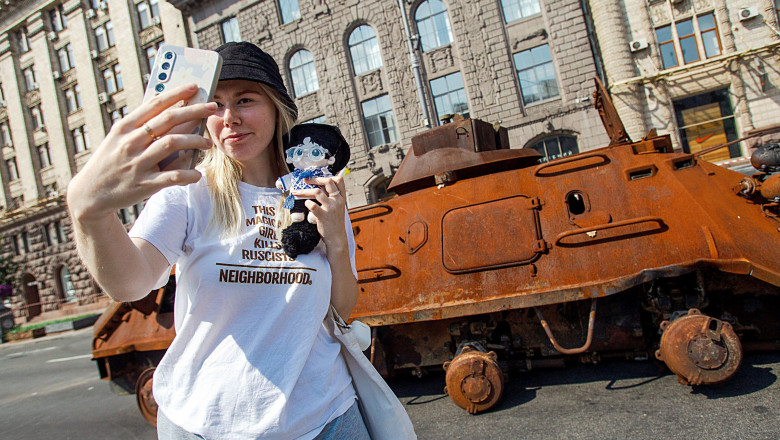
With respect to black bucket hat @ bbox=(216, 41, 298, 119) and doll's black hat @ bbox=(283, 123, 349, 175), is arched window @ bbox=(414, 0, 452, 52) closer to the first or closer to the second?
doll's black hat @ bbox=(283, 123, 349, 175)

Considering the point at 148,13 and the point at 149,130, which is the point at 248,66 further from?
the point at 148,13

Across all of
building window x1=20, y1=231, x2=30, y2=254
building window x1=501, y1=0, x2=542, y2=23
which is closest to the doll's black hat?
building window x1=501, y1=0, x2=542, y2=23

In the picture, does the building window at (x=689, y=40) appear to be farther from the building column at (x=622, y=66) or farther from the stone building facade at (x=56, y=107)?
the stone building facade at (x=56, y=107)

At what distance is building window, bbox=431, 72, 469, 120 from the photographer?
1831 cm

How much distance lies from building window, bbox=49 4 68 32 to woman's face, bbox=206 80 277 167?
34.9 m

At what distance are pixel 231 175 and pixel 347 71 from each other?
19288 mm

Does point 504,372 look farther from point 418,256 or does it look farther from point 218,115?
point 218,115

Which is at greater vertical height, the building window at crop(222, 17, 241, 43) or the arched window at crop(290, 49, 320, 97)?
the building window at crop(222, 17, 241, 43)

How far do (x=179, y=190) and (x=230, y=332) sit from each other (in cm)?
42

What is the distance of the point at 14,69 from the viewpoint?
3122cm

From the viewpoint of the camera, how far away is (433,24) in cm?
1867

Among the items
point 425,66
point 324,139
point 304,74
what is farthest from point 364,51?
point 324,139

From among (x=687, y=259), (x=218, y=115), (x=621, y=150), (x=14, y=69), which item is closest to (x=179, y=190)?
(x=218, y=115)

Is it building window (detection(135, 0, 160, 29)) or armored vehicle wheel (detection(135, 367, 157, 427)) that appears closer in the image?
armored vehicle wheel (detection(135, 367, 157, 427))
